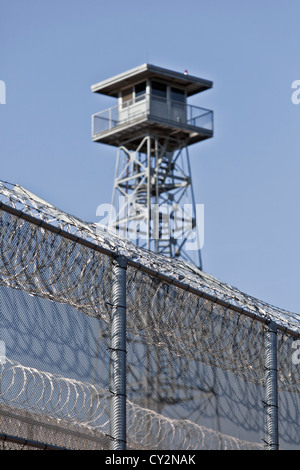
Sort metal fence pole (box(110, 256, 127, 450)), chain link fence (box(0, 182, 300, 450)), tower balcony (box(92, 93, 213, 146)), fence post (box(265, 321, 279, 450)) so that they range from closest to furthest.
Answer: chain link fence (box(0, 182, 300, 450))
metal fence pole (box(110, 256, 127, 450))
fence post (box(265, 321, 279, 450))
tower balcony (box(92, 93, 213, 146))

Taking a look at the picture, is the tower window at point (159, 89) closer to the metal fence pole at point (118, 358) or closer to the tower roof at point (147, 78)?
the tower roof at point (147, 78)

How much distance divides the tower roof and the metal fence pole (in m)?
24.9

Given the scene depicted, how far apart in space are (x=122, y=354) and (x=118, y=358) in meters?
0.08

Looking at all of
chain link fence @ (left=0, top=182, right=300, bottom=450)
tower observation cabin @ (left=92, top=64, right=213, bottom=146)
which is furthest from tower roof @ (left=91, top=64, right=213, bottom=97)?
chain link fence @ (left=0, top=182, right=300, bottom=450)

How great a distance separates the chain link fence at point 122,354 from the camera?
15.7 metres

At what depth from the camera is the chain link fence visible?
15695mm

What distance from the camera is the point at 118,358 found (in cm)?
1648

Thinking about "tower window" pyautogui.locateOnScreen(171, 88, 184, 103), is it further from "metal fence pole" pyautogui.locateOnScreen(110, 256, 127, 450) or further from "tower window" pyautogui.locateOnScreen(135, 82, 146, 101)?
"metal fence pole" pyautogui.locateOnScreen(110, 256, 127, 450)

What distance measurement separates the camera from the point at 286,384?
2102 cm

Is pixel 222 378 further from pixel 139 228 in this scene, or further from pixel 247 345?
pixel 139 228

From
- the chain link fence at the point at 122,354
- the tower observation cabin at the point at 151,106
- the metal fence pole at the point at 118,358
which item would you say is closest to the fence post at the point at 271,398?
the chain link fence at the point at 122,354

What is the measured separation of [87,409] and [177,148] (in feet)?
86.4

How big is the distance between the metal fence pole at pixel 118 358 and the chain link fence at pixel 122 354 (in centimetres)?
3
